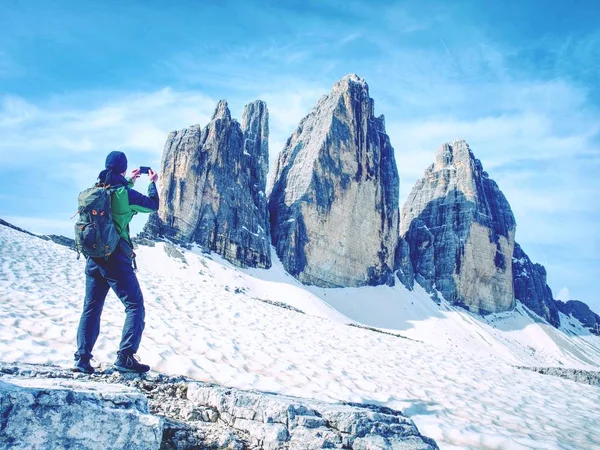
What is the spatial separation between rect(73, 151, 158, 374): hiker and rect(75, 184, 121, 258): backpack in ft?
0.37

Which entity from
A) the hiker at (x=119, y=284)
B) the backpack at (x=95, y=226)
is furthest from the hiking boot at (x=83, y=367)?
the backpack at (x=95, y=226)

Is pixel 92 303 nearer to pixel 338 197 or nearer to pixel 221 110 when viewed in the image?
pixel 338 197

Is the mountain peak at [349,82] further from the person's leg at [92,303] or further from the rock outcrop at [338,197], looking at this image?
the person's leg at [92,303]

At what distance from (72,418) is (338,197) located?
4770cm

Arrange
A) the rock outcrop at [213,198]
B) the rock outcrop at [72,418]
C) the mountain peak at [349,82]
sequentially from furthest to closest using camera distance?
1. the mountain peak at [349,82]
2. the rock outcrop at [213,198]
3. the rock outcrop at [72,418]

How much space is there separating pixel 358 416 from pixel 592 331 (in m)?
97.6

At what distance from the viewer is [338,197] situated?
49.6 metres

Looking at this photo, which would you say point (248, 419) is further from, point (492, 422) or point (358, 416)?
point (492, 422)

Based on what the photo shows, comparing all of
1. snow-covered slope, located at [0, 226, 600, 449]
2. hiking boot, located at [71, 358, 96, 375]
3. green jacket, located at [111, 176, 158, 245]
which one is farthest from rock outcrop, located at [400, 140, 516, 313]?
hiking boot, located at [71, 358, 96, 375]

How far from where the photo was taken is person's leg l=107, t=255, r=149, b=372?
4488mm

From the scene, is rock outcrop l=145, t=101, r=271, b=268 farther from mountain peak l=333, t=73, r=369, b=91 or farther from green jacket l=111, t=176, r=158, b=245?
green jacket l=111, t=176, r=158, b=245

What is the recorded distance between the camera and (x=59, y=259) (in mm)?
13328

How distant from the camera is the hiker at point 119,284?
446 centimetres

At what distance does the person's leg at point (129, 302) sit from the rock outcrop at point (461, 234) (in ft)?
192
